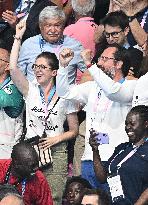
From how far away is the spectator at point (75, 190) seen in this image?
8383mm

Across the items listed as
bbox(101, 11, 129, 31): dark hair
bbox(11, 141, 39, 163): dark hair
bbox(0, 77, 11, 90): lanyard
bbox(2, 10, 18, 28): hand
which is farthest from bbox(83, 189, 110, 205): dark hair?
bbox(2, 10, 18, 28): hand

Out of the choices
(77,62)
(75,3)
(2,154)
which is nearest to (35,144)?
(2,154)

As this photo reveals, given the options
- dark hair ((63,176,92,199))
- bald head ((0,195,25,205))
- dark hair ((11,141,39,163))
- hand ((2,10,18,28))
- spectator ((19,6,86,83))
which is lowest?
bald head ((0,195,25,205))

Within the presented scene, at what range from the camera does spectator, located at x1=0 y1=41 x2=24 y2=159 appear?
30.5ft

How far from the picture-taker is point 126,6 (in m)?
9.30

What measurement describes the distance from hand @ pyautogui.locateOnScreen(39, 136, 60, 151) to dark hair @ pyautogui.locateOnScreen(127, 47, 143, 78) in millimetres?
1108

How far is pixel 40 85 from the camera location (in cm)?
920

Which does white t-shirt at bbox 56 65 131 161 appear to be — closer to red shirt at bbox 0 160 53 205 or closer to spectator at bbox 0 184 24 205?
red shirt at bbox 0 160 53 205

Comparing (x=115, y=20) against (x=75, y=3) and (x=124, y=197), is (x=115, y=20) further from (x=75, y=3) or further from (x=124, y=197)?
(x=124, y=197)

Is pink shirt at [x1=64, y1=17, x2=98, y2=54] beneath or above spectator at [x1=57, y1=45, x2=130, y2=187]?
above

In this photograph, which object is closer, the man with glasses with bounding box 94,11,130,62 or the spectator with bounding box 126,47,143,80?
the spectator with bounding box 126,47,143,80

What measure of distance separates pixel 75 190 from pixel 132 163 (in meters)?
0.89

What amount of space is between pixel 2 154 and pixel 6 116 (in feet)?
1.37

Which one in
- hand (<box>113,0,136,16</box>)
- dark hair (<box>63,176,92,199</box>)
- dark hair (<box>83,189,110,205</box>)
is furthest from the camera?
hand (<box>113,0,136,16</box>)
